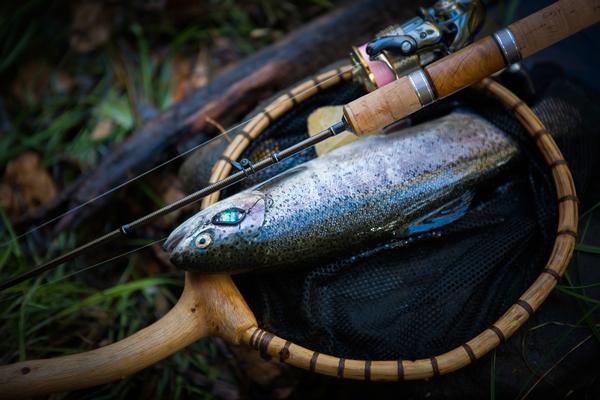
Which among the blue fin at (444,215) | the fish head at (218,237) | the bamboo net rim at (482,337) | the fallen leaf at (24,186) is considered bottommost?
the bamboo net rim at (482,337)

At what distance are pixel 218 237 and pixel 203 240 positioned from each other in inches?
2.1

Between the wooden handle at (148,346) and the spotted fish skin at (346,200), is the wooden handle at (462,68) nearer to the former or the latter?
the spotted fish skin at (346,200)

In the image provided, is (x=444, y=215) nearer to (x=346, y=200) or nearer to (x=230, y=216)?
(x=346, y=200)

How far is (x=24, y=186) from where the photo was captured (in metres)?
2.76

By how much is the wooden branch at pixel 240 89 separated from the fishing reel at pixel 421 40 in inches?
32.5

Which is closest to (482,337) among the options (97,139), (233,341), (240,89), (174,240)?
(233,341)

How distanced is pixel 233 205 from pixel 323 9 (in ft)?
6.56

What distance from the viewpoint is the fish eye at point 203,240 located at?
1.53 metres

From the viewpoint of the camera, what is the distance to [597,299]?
1699 mm

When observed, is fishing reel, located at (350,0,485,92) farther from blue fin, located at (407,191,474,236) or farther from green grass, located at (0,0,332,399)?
green grass, located at (0,0,332,399)

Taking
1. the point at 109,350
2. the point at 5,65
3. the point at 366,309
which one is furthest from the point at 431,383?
the point at 5,65

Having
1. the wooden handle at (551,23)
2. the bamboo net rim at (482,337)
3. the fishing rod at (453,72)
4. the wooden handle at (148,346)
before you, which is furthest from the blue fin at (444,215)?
the wooden handle at (148,346)

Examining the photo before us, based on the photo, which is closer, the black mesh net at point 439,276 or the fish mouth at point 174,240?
the fish mouth at point 174,240

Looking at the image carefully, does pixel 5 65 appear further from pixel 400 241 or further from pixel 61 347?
pixel 400 241
